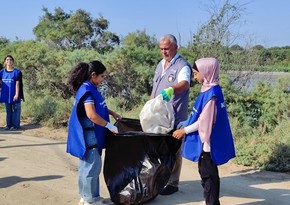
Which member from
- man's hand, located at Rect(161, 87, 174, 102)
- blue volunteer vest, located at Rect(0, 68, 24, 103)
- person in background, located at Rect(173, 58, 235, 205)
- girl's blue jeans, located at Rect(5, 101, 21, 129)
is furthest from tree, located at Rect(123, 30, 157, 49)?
person in background, located at Rect(173, 58, 235, 205)

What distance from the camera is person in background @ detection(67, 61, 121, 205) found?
4.27 meters

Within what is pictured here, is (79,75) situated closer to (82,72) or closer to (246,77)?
(82,72)

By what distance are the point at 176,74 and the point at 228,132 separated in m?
0.97

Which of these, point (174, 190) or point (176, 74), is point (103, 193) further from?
point (176, 74)

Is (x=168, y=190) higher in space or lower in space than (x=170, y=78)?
lower

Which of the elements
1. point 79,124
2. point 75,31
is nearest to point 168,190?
point 79,124

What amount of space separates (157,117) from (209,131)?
0.66 m

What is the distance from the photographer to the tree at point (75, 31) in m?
23.8

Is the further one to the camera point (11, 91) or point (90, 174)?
point (11, 91)

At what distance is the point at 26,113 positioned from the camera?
10.7 meters

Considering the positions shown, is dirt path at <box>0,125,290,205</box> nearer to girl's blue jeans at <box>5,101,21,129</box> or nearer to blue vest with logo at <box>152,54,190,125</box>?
blue vest with logo at <box>152,54,190,125</box>

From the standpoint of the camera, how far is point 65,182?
5.54 m

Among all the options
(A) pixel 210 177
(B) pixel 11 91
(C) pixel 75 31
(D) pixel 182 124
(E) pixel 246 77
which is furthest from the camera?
(C) pixel 75 31

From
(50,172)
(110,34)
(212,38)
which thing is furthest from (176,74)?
(110,34)
